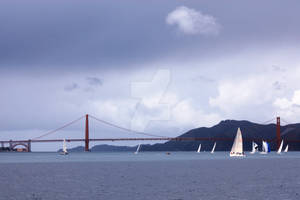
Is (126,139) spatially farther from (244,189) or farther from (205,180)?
(244,189)

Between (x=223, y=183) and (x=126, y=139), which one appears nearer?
(x=223, y=183)

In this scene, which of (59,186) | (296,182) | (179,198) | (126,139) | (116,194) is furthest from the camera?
(126,139)

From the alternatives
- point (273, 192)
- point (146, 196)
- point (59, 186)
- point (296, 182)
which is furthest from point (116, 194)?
point (296, 182)

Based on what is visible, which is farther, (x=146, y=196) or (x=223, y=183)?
(x=223, y=183)

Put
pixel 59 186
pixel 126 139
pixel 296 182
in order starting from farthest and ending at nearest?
1. pixel 126 139
2. pixel 296 182
3. pixel 59 186

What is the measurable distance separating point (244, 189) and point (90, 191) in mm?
12915

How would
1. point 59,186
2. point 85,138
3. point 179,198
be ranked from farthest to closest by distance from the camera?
1. point 85,138
2. point 59,186
3. point 179,198

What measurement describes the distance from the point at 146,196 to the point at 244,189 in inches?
370

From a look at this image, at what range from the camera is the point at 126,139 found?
536 ft

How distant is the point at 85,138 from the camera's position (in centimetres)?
17688

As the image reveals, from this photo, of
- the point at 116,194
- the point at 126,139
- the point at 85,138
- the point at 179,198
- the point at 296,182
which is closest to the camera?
the point at 179,198

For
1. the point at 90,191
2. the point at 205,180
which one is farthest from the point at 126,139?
the point at 90,191

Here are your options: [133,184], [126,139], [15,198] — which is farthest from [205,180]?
[126,139]

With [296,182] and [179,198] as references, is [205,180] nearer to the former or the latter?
[296,182]
